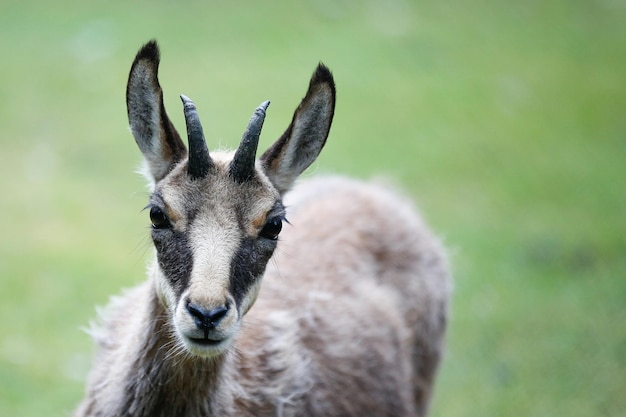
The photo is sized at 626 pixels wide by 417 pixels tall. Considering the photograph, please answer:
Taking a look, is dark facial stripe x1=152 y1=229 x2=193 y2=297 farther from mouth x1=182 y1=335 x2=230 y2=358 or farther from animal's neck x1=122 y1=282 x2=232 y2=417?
animal's neck x1=122 y1=282 x2=232 y2=417

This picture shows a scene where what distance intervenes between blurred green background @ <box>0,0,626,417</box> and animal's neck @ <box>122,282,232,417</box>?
4.21m

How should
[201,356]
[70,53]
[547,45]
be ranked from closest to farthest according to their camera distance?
1. [201,356]
2. [70,53]
3. [547,45]

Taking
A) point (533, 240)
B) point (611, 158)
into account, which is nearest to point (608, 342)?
point (533, 240)

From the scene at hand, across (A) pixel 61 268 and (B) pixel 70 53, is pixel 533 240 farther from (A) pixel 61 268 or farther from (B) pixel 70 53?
(B) pixel 70 53

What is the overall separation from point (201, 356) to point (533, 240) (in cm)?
1089

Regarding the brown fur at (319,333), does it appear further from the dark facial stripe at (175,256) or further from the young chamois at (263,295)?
the dark facial stripe at (175,256)

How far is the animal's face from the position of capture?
5301 millimetres

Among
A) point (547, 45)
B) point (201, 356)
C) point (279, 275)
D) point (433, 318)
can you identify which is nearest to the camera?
point (201, 356)

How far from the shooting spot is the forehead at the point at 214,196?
5676 mm

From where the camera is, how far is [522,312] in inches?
516

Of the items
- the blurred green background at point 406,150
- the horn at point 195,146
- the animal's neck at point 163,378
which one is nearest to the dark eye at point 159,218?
the horn at point 195,146

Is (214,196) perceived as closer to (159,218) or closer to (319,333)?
(159,218)

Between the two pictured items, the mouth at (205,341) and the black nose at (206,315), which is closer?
the black nose at (206,315)

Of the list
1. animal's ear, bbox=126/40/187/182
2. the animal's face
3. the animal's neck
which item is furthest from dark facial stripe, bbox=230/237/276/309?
animal's ear, bbox=126/40/187/182
